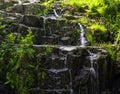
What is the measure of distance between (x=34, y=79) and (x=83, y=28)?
443 centimetres

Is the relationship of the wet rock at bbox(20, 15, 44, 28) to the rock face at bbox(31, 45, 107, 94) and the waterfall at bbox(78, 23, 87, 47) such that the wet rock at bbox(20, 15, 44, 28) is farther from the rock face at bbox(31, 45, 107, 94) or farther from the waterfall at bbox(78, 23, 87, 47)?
the rock face at bbox(31, 45, 107, 94)

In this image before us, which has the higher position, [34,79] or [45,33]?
[45,33]

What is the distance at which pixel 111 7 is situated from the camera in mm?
18297

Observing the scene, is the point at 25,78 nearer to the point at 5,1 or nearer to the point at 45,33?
the point at 45,33

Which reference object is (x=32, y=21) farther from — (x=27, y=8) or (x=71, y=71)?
(x=71, y=71)

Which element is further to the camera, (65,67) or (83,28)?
(83,28)

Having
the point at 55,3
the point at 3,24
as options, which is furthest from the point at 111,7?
the point at 3,24

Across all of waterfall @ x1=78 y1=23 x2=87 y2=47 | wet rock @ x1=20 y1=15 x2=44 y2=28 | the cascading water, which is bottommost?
the cascading water

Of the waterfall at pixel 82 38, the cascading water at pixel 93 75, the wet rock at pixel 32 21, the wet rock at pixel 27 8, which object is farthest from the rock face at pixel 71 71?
the wet rock at pixel 27 8

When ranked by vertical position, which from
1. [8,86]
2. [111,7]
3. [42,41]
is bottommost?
[8,86]

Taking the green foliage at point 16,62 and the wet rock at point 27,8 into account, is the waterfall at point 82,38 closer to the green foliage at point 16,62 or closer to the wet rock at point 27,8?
the green foliage at point 16,62

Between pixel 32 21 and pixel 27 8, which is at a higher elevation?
pixel 27 8

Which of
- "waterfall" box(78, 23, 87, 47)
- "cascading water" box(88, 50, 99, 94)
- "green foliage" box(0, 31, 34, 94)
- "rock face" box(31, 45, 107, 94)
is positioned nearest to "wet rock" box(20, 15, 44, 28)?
"waterfall" box(78, 23, 87, 47)

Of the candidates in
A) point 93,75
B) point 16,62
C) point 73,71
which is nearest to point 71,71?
point 73,71
